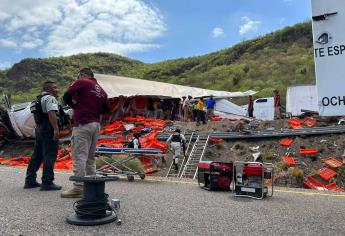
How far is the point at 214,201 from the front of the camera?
7820mm

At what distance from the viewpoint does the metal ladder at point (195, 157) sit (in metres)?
16.8

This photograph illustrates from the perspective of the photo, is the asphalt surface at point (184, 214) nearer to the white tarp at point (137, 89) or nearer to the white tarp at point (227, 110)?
the white tarp at point (137, 89)

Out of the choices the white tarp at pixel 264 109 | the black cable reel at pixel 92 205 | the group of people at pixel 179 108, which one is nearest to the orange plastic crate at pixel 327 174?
the group of people at pixel 179 108

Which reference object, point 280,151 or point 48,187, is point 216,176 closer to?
point 48,187

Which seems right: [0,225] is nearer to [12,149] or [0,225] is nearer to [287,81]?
[12,149]

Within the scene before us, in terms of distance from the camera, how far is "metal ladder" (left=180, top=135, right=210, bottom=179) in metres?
16.8

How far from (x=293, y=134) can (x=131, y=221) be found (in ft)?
45.2

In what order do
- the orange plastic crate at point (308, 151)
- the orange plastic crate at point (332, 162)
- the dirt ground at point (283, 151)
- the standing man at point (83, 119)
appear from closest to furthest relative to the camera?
the standing man at point (83, 119)
the dirt ground at point (283, 151)
the orange plastic crate at point (332, 162)
the orange plastic crate at point (308, 151)

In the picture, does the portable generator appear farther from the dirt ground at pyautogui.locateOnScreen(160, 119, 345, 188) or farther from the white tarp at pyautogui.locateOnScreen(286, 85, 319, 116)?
the white tarp at pyautogui.locateOnScreen(286, 85, 319, 116)

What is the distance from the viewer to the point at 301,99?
26328 millimetres

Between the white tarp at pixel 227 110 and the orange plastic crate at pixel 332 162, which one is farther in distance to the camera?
the white tarp at pixel 227 110

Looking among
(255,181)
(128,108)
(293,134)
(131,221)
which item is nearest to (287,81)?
(128,108)

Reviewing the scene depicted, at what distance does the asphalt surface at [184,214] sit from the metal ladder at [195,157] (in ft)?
25.4

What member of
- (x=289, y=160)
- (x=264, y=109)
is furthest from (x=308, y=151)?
(x=264, y=109)
